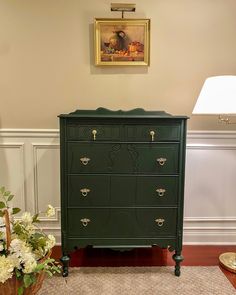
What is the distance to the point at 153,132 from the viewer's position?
2.00m

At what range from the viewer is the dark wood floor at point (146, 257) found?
2.31m

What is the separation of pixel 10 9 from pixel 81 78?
859mm

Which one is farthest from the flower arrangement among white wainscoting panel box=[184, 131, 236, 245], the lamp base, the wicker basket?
white wainscoting panel box=[184, 131, 236, 245]

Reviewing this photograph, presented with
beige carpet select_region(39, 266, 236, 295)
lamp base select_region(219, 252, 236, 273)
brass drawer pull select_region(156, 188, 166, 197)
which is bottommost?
beige carpet select_region(39, 266, 236, 295)

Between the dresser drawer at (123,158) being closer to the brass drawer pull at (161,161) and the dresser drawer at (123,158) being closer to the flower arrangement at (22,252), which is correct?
the brass drawer pull at (161,161)

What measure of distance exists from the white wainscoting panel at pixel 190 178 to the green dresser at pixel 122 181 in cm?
61

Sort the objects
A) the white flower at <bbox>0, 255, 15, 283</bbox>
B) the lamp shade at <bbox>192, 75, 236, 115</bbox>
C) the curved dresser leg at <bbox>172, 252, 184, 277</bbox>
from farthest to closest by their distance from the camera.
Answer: the curved dresser leg at <bbox>172, 252, 184, 277</bbox>
the lamp shade at <bbox>192, 75, 236, 115</bbox>
the white flower at <bbox>0, 255, 15, 283</bbox>

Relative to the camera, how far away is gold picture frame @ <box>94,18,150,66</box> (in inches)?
95.4

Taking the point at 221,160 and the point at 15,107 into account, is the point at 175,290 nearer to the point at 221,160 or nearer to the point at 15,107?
the point at 221,160

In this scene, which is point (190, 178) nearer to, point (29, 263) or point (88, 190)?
point (88, 190)

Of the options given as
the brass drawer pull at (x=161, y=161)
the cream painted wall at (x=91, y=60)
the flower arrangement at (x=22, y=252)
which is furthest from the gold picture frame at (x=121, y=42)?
the flower arrangement at (x=22, y=252)

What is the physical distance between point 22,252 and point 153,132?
119cm

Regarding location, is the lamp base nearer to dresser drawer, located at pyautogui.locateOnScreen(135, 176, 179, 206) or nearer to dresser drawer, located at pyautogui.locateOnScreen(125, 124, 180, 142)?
dresser drawer, located at pyautogui.locateOnScreen(135, 176, 179, 206)

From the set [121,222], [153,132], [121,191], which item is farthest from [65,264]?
[153,132]
